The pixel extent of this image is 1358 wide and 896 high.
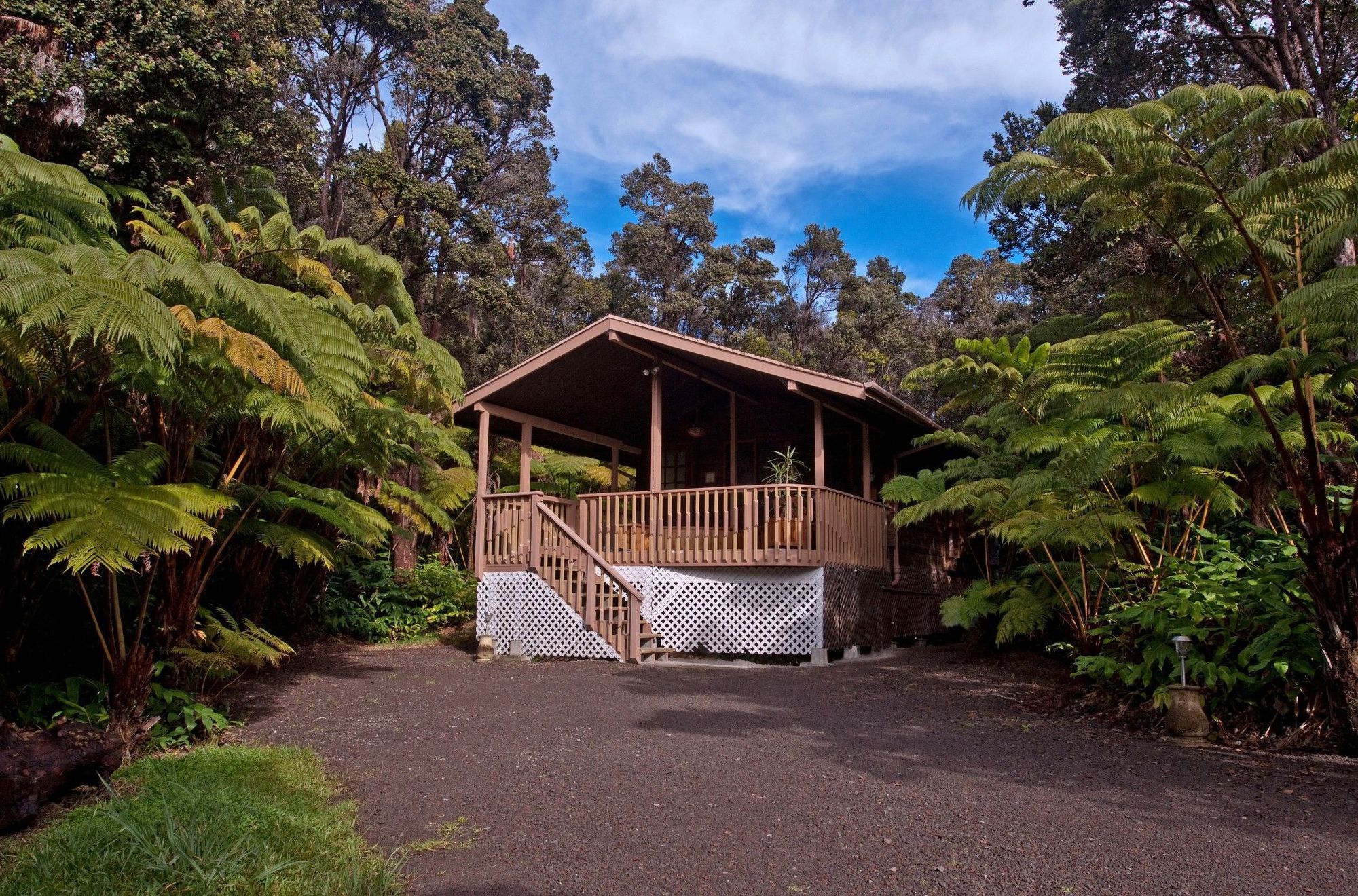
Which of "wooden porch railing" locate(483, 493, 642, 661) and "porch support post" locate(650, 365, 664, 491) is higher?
"porch support post" locate(650, 365, 664, 491)

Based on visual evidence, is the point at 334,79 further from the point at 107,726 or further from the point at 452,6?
the point at 107,726

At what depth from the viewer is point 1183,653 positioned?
6355 mm

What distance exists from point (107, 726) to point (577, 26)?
15379 mm

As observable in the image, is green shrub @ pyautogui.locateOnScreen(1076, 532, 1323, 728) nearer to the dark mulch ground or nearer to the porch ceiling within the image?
the dark mulch ground

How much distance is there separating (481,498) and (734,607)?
4068mm

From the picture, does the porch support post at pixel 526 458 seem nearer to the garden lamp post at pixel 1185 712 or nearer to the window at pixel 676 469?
the window at pixel 676 469

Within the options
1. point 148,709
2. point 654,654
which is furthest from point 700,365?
point 148,709

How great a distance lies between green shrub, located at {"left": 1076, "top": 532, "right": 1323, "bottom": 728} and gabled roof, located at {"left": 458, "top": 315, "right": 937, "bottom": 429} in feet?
16.5

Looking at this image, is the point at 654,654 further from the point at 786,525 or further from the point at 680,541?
the point at 786,525

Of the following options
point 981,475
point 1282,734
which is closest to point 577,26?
point 981,475

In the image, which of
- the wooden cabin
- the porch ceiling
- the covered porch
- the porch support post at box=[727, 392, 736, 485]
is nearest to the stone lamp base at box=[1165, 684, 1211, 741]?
the wooden cabin

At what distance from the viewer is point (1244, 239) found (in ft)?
20.9

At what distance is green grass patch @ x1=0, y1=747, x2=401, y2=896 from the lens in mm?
3318

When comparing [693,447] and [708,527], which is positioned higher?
[693,447]
